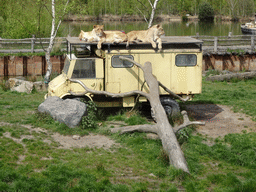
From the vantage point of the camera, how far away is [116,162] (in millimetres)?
8562

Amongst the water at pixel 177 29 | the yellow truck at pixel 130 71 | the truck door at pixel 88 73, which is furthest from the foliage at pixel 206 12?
the truck door at pixel 88 73

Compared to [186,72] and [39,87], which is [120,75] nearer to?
[186,72]

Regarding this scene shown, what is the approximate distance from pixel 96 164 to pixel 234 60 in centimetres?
1734

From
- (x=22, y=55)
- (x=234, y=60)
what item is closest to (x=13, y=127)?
(x=22, y=55)

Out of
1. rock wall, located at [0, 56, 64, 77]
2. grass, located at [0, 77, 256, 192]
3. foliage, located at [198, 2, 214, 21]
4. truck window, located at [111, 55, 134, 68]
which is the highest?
foliage, located at [198, 2, 214, 21]

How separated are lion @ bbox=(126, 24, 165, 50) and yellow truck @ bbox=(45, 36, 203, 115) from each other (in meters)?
0.18

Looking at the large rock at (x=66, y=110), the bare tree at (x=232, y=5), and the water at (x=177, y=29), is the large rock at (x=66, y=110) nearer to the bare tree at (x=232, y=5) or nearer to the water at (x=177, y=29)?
the water at (x=177, y=29)

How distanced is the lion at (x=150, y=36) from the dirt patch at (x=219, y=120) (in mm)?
3045

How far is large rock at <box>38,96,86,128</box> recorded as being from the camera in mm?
10469

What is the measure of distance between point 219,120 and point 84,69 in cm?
492

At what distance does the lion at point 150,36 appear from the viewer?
11.6m

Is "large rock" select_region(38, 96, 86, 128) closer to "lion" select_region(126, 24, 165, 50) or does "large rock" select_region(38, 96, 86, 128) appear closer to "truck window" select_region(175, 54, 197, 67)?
"lion" select_region(126, 24, 165, 50)

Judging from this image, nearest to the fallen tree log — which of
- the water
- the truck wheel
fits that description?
the truck wheel

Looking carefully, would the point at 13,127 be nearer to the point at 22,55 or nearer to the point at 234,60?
the point at 22,55
